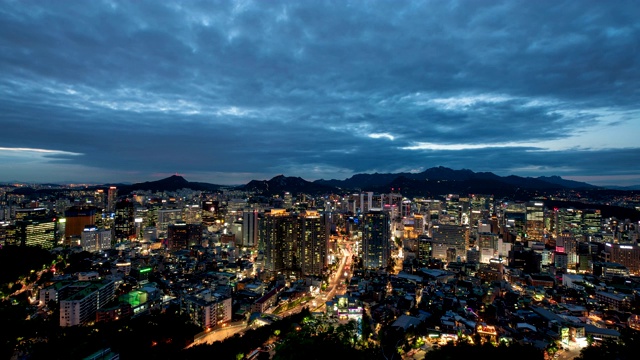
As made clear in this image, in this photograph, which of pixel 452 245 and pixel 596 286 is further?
pixel 452 245

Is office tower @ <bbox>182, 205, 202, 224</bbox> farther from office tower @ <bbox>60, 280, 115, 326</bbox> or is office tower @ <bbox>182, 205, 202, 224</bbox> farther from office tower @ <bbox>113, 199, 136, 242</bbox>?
office tower @ <bbox>60, 280, 115, 326</bbox>

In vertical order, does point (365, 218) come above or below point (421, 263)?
above

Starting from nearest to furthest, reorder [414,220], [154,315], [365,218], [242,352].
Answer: [242,352]
[154,315]
[365,218]
[414,220]

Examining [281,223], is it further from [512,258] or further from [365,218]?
[512,258]

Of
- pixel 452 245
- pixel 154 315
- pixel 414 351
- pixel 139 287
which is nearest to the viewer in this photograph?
pixel 414 351

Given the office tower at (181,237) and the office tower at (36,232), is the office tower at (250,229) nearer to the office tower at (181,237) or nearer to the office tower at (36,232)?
the office tower at (181,237)

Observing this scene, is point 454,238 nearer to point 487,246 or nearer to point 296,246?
point 487,246

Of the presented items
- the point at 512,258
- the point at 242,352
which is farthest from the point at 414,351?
the point at 512,258
